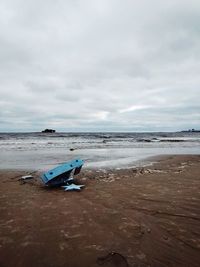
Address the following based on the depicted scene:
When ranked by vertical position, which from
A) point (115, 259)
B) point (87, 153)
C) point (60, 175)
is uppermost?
point (60, 175)

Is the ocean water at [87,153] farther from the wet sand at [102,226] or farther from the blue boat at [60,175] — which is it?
the wet sand at [102,226]

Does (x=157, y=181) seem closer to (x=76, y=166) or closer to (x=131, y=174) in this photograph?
(x=131, y=174)

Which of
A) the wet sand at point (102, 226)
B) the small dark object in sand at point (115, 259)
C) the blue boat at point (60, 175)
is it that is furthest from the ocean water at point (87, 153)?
the small dark object in sand at point (115, 259)

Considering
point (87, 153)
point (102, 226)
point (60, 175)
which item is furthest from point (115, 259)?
point (87, 153)

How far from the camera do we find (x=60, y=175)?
8.29m

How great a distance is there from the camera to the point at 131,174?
10.0 meters

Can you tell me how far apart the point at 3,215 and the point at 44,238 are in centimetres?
163

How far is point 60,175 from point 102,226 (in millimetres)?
3991

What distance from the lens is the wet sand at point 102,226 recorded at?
11.5 ft

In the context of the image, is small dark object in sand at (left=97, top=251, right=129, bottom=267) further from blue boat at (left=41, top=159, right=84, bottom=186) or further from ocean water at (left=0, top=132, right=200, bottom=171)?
ocean water at (left=0, top=132, right=200, bottom=171)

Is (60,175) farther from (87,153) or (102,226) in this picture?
(87,153)

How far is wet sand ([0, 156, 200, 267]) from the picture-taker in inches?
138

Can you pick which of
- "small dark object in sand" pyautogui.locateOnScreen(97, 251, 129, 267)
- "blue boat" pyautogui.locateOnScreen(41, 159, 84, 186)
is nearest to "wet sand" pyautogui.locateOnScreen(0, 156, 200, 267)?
"small dark object in sand" pyautogui.locateOnScreen(97, 251, 129, 267)

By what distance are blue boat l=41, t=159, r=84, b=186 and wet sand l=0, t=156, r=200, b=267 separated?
431mm
